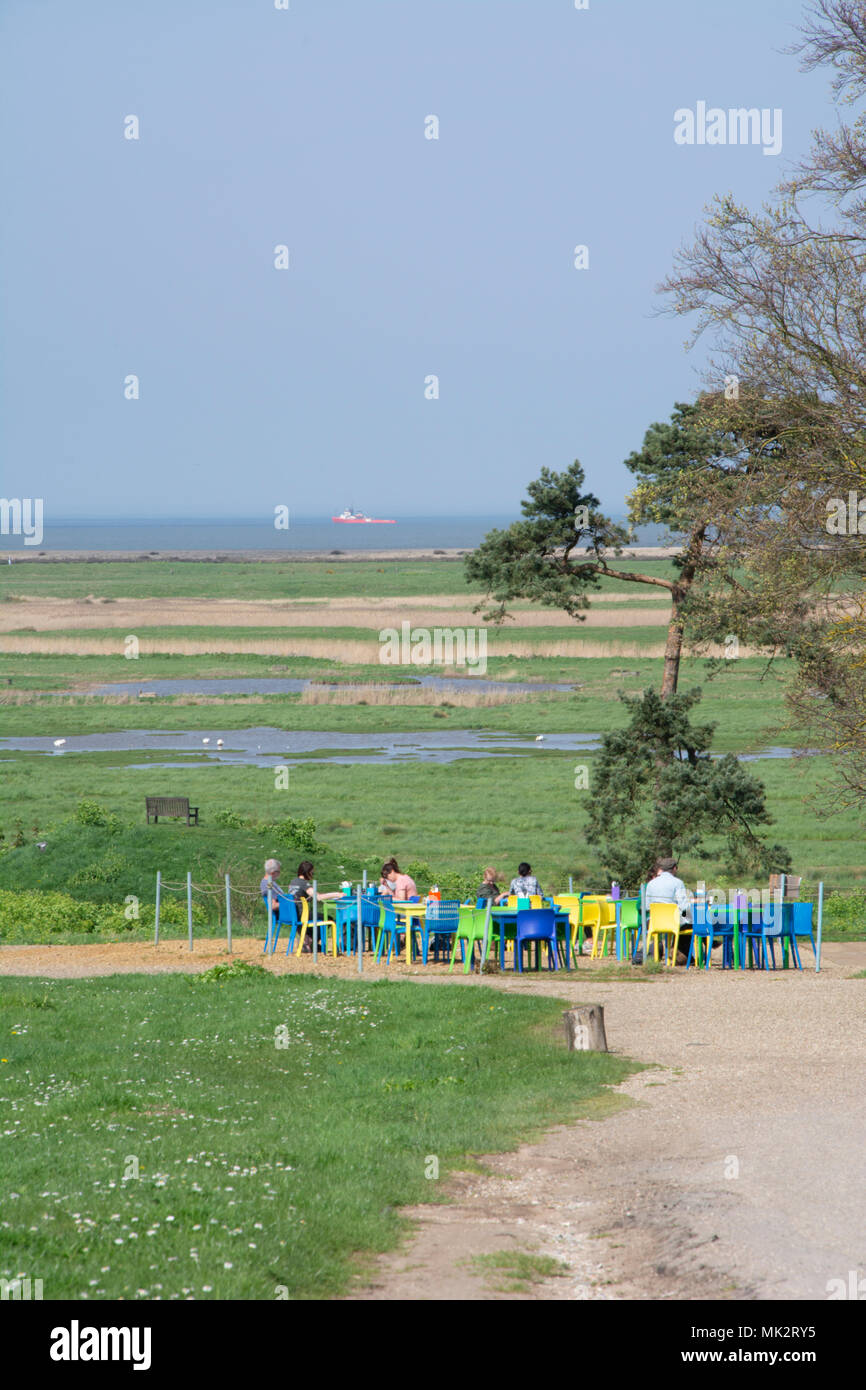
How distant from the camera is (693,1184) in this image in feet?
27.1

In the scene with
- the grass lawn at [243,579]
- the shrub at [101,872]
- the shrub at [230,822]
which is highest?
the grass lawn at [243,579]

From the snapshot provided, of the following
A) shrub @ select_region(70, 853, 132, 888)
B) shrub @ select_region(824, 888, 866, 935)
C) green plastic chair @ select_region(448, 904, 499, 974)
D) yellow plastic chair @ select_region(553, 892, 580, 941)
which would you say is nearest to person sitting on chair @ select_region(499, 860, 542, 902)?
yellow plastic chair @ select_region(553, 892, 580, 941)

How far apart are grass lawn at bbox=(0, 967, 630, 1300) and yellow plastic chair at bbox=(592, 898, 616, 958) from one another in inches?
155

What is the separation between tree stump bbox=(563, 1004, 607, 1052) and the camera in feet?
40.3

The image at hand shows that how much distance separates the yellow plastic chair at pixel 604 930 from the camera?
1881cm

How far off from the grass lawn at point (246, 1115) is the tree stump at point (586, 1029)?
A: 0.20 meters

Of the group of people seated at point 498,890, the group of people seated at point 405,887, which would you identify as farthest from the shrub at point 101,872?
the group of people seated at point 405,887

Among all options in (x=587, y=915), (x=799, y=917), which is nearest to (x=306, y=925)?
(x=587, y=915)

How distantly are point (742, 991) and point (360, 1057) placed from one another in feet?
17.0

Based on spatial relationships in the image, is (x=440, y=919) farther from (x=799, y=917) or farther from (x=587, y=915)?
(x=799, y=917)

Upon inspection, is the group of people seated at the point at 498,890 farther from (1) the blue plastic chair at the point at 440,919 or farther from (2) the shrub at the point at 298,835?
(2) the shrub at the point at 298,835

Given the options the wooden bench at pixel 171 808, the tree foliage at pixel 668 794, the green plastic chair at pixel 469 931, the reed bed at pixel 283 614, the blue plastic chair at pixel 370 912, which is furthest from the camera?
the reed bed at pixel 283 614

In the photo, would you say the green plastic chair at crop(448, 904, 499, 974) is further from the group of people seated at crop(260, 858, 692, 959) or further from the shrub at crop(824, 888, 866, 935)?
the shrub at crop(824, 888, 866, 935)
